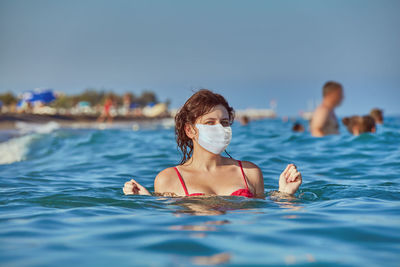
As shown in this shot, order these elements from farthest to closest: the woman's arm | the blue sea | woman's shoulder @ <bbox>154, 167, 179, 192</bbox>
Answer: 1. the woman's arm
2. woman's shoulder @ <bbox>154, 167, 179, 192</bbox>
3. the blue sea

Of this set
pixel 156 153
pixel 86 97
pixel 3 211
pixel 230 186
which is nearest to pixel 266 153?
pixel 156 153

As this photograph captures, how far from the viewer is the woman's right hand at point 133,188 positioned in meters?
4.84

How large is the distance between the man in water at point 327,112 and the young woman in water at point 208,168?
7208 mm

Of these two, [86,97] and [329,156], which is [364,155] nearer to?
[329,156]

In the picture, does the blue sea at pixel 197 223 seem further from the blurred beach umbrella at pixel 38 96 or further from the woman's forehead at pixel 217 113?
the blurred beach umbrella at pixel 38 96

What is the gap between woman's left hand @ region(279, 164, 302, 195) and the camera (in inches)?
193

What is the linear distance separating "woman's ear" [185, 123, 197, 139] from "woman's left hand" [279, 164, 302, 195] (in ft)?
3.14

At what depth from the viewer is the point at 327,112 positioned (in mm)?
12406

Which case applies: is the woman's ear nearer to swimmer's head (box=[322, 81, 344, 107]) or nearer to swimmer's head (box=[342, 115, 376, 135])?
swimmer's head (box=[322, 81, 344, 107])

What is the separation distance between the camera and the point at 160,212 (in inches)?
181

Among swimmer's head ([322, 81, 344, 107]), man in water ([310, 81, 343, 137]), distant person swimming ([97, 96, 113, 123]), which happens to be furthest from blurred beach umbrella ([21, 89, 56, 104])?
swimmer's head ([322, 81, 344, 107])

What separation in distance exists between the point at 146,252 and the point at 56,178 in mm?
5324

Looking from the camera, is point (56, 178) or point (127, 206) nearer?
point (127, 206)

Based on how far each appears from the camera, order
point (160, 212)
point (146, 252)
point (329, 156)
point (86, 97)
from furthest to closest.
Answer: point (86, 97) → point (329, 156) → point (160, 212) → point (146, 252)
